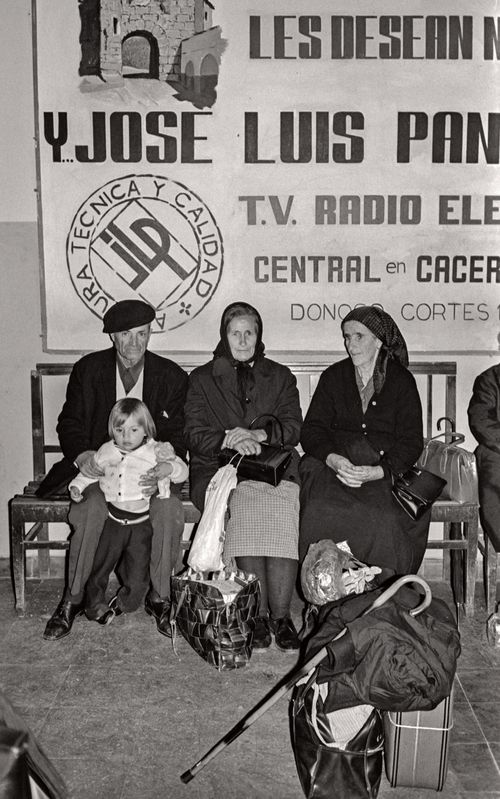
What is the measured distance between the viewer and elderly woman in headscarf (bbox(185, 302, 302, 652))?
446 cm

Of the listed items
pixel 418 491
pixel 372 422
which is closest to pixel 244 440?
pixel 372 422

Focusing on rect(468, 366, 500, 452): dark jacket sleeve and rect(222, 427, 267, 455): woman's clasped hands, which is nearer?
rect(222, 427, 267, 455): woman's clasped hands

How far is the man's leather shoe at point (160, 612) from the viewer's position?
455 cm

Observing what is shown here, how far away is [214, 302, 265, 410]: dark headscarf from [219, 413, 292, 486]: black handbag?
422 millimetres

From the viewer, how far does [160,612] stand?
185 inches

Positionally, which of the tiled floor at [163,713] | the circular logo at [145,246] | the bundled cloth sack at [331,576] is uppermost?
the circular logo at [145,246]

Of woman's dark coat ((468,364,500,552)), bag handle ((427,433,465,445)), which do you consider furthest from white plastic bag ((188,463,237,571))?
woman's dark coat ((468,364,500,552))

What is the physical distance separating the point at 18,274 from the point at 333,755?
358 cm

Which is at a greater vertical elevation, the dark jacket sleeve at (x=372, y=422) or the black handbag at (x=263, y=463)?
the dark jacket sleeve at (x=372, y=422)

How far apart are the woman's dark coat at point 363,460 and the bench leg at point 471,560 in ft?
0.87

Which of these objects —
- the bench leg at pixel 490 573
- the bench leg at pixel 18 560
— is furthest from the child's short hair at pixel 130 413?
the bench leg at pixel 490 573

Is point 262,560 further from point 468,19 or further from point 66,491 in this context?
point 468,19

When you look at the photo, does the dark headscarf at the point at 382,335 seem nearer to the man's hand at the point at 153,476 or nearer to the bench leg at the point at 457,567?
the bench leg at the point at 457,567

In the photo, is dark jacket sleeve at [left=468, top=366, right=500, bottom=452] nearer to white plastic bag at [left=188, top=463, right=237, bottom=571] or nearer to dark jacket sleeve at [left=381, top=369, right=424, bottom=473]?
dark jacket sleeve at [left=381, top=369, right=424, bottom=473]
